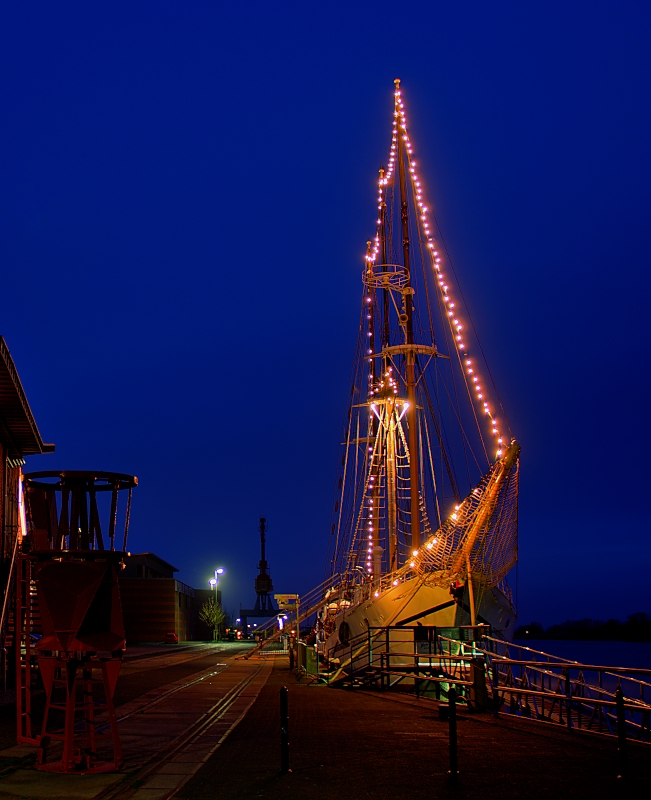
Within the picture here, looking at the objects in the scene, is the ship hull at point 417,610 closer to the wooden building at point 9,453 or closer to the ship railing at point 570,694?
the ship railing at point 570,694

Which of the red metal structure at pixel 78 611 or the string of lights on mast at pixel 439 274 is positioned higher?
the string of lights on mast at pixel 439 274

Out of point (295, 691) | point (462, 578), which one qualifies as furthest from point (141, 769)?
point (462, 578)

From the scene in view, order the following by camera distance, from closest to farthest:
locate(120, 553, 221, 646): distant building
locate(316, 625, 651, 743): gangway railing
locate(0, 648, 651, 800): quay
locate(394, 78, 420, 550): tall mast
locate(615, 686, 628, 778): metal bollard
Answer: locate(0, 648, 651, 800): quay < locate(615, 686, 628, 778): metal bollard < locate(316, 625, 651, 743): gangway railing < locate(394, 78, 420, 550): tall mast < locate(120, 553, 221, 646): distant building

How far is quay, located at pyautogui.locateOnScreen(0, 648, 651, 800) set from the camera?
9.39 m

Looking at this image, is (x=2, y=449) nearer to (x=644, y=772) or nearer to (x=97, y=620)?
(x=97, y=620)

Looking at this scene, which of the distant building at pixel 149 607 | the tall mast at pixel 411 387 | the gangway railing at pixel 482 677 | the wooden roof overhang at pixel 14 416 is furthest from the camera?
the distant building at pixel 149 607

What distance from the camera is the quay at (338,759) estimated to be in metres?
9.39

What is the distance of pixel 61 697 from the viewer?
19344 mm

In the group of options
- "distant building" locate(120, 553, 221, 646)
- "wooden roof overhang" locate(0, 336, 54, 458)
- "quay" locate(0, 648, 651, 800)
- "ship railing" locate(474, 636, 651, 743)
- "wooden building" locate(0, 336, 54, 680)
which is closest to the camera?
"quay" locate(0, 648, 651, 800)

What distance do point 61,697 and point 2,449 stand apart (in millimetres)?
7711

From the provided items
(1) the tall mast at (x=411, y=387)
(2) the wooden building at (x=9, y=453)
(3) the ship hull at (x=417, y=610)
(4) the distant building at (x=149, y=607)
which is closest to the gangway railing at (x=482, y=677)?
(3) the ship hull at (x=417, y=610)

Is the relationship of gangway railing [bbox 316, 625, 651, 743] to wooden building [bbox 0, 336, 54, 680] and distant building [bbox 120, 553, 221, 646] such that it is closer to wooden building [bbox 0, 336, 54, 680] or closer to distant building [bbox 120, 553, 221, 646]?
wooden building [bbox 0, 336, 54, 680]

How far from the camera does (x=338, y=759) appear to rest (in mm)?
11391

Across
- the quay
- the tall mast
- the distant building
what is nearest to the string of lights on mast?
the tall mast
